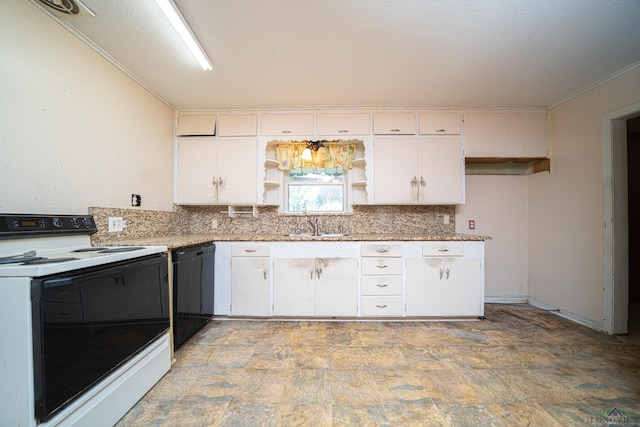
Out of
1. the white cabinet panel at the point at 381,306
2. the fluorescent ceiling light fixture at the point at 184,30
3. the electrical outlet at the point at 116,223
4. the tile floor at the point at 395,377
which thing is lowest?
the tile floor at the point at 395,377

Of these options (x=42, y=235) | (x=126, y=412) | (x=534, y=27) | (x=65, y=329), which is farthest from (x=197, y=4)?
(x=126, y=412)

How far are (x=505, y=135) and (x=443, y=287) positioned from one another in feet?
6.73

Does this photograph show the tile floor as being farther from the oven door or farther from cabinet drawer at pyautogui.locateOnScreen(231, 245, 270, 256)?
cabinet drawer at pyautogui.locateOnScreen(231, 245, 270, 256)

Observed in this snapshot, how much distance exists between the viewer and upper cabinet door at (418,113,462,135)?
3137mm

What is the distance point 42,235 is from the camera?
1576mm

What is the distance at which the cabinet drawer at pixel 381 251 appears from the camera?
2.82m

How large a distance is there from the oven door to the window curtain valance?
2034 millimetres

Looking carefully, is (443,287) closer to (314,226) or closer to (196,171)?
(314,226)

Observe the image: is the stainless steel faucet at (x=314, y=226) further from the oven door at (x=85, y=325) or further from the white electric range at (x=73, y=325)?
the oven door at (x=85, y=325)

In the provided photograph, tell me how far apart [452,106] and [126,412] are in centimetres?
406

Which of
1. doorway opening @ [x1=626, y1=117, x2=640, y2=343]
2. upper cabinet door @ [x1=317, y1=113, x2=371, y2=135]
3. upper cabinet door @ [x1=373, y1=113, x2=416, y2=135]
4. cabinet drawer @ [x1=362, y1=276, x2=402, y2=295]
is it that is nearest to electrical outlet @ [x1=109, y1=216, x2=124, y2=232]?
upper cabinet door @ [x1=317, y1=113, x2=371, y2=135]

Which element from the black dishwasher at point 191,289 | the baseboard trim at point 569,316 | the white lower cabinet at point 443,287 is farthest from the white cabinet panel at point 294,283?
the baseboard trim at point 569,316

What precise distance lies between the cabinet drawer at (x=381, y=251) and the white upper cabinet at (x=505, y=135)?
1.53 m

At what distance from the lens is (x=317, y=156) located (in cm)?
337
